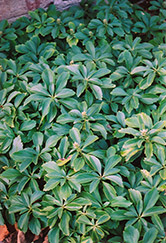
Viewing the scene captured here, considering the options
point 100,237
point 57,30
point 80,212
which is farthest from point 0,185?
point 57,30

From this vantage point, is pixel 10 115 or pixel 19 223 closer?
pixel 19 223

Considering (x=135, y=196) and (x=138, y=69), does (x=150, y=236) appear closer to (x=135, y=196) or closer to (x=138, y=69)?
(x=135, y=196)

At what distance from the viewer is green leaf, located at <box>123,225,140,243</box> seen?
1293mm

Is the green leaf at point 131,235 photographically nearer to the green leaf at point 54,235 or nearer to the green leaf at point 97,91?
the green leaf at point 54,235

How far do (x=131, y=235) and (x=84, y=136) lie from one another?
62cm

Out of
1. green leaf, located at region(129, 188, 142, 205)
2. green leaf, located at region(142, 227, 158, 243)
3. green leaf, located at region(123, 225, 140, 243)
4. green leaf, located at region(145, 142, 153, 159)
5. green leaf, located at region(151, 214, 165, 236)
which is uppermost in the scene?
green leaf, located at region(145, 142, 153, 159)

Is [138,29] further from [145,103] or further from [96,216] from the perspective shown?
[96,216]

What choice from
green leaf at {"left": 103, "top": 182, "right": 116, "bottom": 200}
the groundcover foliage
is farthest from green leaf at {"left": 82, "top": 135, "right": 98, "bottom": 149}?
green leaf at {"left": 103, "top": 182, "right": 116, "bottom": 200}

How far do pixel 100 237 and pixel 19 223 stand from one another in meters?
0.47

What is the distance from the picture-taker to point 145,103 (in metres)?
1.75

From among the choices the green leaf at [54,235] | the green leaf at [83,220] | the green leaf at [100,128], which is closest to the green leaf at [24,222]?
the green leaf at [54,235]

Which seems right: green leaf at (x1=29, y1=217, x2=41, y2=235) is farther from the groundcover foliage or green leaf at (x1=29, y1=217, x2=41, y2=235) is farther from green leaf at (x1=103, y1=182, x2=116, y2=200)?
green leaf at (x1=103, y1=182, x2=116, y2=200)

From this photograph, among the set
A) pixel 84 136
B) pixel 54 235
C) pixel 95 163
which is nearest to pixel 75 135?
pixel 84 136

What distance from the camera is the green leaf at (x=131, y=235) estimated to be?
4.24 feet
